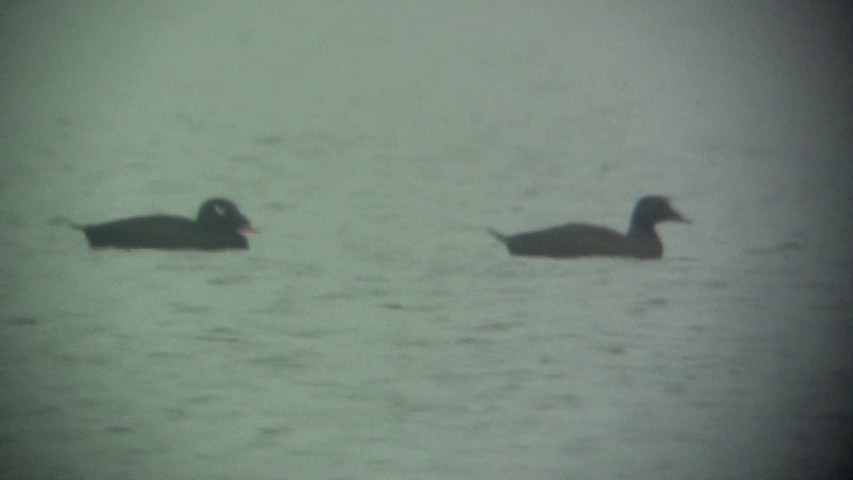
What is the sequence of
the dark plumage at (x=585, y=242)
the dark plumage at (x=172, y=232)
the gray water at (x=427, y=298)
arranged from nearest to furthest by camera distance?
the gray water at (x=427, y=298)
the dark plumage at (x=585, y=242)
the dark plumage at (x=172, y=232)

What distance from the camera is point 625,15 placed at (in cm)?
4297

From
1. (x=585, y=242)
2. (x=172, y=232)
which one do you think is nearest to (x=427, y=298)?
(x=585, y=242)

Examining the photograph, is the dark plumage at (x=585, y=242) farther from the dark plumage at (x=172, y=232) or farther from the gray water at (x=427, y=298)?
the dark plumage at (x=172, y=232)

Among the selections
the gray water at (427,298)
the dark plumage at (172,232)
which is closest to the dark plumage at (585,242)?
the gray water at (427,298)

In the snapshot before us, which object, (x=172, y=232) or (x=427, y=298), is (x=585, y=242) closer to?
(x=427, y=298)

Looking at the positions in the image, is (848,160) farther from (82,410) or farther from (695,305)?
(82,410)

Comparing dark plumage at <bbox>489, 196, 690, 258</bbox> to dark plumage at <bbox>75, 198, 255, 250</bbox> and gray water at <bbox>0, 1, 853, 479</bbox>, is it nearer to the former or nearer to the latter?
gray water at <bbox>0, 1, 853, 479</bbox>

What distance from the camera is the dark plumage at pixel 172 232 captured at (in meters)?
13.3

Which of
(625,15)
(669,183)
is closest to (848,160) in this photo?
(669,183)

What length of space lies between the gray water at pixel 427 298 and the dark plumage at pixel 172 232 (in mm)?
120

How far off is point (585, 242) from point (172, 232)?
2869 millimetres

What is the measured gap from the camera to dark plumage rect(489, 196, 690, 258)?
13141 millimetres

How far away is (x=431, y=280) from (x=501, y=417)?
137 inches

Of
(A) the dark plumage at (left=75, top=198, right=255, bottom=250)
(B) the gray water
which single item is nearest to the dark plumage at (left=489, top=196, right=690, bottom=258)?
(B) the gray water
